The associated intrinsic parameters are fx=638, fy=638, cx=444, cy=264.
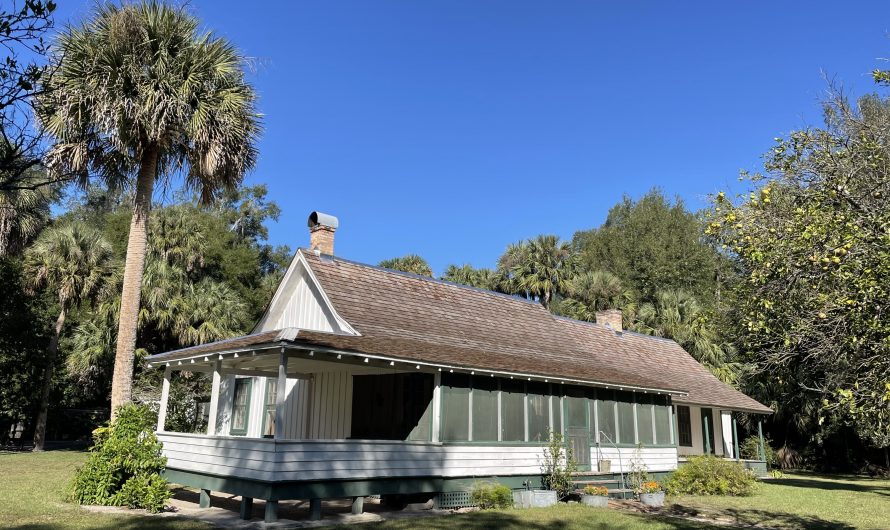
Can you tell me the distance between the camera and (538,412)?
16.0 meters

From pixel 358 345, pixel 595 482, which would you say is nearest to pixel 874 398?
pixel 358 345

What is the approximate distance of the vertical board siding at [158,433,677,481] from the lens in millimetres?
11102

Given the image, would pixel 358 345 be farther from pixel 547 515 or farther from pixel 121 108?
pixel 121 108

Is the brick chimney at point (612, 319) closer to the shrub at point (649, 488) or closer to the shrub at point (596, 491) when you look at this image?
the shrub at point (649, 488)

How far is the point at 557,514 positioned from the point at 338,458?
4515 mm

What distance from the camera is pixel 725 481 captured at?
1766 centimetres

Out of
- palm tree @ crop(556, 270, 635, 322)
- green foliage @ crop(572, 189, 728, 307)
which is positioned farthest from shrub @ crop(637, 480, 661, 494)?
green foliage @ crop(572, 189, 728, 307)

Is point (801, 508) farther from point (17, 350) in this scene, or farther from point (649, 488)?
point (17, 350)

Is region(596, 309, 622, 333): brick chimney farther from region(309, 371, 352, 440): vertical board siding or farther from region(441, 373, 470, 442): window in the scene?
region(309, 371, 352, 440): vertical board siding

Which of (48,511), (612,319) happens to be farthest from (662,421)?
(48,511)

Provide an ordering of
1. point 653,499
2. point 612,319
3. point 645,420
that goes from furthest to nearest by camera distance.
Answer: point 612,319 → point 645,420 → point 653,499

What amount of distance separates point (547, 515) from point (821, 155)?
320 inches

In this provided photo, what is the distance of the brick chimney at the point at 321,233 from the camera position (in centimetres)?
1767

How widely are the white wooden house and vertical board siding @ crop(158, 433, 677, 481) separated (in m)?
0.03
